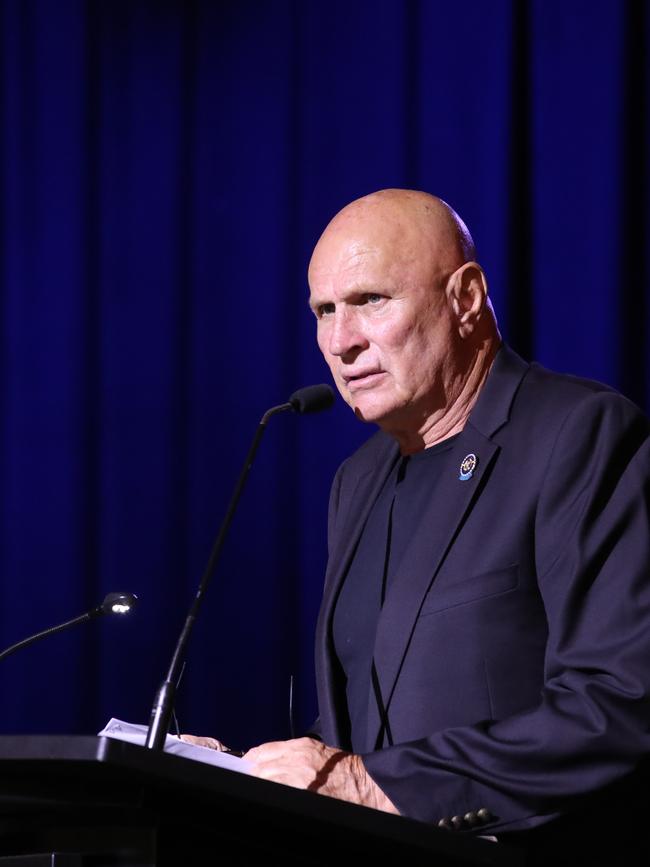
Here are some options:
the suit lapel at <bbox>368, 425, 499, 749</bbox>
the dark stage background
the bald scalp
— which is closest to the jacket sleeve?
the suit lapel at <bbox>368, 425, 499, 749</bbox>

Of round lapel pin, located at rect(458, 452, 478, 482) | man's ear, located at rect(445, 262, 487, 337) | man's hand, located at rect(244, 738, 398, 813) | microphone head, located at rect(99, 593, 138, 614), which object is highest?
man's ear, located at rect(445, 262, 487, 337)

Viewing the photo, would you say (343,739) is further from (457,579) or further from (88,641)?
(88,641)

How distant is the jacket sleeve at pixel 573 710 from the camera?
1.49 m

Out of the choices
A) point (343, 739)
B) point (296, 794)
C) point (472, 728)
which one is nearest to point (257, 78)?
point (343, 739)

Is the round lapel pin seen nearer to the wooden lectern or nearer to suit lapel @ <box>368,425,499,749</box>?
suit lapel @ <box>368,425,499,749</box>

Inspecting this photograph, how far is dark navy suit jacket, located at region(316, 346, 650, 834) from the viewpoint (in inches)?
58.8

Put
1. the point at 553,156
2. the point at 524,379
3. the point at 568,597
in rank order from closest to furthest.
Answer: the point at 568,597, the point at 524,379, the point at 553,156

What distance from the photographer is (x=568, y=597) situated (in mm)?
1612

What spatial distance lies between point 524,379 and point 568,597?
49 cm

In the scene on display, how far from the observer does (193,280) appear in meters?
3.67

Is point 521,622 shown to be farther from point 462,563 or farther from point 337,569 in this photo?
point 337,569

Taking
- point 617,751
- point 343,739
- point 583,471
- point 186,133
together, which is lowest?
point 343,739

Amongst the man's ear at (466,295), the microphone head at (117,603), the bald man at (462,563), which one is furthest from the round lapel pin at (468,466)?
the microphone head at (117,603)

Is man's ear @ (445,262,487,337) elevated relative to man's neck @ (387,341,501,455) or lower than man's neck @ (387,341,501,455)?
elevated
